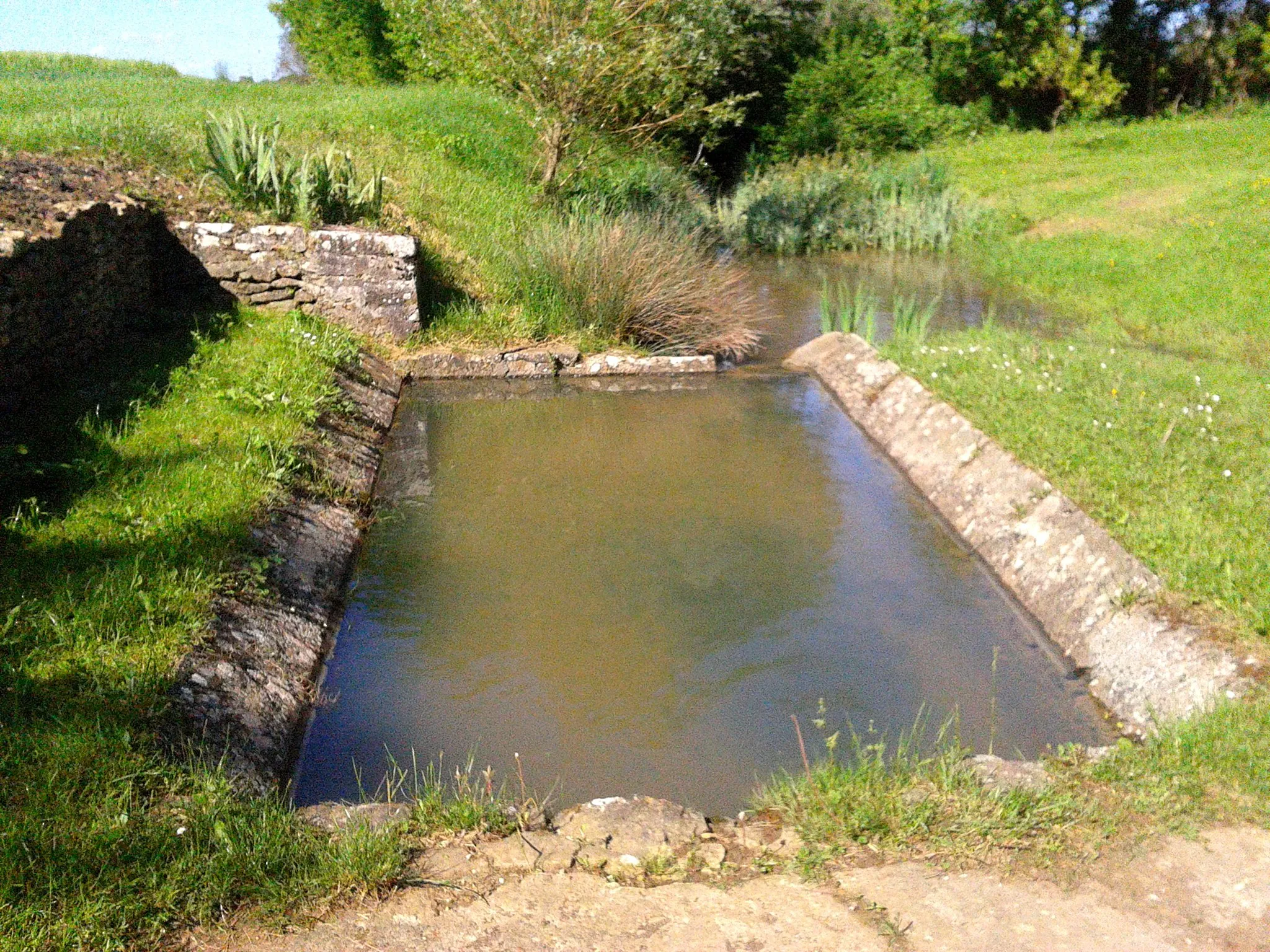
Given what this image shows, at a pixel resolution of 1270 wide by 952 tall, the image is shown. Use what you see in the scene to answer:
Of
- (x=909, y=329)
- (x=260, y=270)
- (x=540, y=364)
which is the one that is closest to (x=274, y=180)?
(x=260, y=270)

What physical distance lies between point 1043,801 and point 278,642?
11.3 feet

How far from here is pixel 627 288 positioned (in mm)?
11328

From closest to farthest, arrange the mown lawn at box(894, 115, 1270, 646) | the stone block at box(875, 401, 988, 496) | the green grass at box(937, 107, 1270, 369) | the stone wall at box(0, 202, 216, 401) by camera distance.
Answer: the mown lawn at box(894, 115, 1270, 646)
the stone wall at box(0, 202, 216, 401)
the stone block at box(875, 401, 988, 496)
the green grass at box(937, 107, 1270, 369)

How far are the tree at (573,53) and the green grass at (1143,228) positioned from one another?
5.29 m

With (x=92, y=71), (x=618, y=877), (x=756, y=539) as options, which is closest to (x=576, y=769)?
(x=618, y=877)

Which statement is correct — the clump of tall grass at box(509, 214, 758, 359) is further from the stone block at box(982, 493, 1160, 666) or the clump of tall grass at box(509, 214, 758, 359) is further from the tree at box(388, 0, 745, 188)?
the stone block at box(982, 493, 1160, 666)

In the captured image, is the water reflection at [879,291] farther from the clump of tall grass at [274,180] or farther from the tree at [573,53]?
the clump of tall grass at [274,180]

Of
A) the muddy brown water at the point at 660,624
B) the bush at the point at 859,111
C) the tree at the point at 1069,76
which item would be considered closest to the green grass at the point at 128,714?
the muddy brown water at the point at 660,624

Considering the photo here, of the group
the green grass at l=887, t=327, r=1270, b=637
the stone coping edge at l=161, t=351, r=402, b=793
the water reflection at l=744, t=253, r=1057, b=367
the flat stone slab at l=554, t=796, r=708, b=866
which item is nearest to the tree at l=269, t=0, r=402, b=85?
the water reflection at l=744, t=253, r=1057, b=367

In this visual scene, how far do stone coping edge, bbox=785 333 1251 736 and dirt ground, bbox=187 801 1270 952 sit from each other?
104cm

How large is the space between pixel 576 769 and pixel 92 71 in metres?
26.4

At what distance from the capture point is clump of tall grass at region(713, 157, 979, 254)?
18.2m

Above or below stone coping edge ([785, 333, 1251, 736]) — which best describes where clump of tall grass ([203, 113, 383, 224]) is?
above

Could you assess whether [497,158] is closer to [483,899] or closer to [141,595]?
[141,595]
